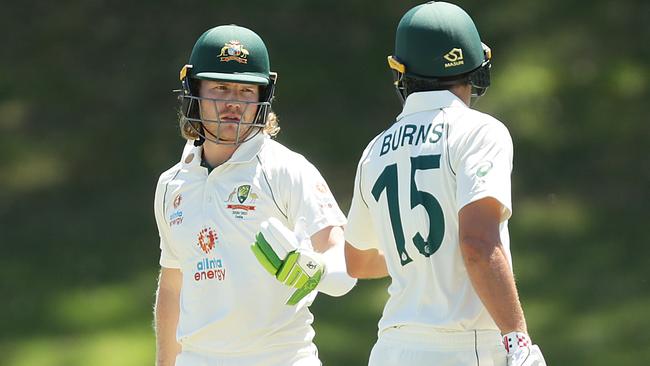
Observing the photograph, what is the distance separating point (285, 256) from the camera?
12.7 feet

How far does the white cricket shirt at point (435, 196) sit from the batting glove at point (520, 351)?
0.20 meters

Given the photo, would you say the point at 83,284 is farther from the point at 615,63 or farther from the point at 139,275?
the point at 615,63

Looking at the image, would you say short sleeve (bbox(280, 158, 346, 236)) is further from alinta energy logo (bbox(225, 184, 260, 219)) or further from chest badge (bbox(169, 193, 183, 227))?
chest badge (bbox(169, 193, 183, 227))

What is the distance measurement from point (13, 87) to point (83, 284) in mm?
2474

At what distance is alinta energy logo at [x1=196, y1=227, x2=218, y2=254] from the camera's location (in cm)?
429

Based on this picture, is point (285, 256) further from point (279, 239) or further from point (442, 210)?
point (442, 210)

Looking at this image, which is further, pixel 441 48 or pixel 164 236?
pixel 164 236

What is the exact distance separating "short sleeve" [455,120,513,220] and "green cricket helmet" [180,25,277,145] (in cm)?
110

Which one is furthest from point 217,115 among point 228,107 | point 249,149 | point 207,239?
point 207,239

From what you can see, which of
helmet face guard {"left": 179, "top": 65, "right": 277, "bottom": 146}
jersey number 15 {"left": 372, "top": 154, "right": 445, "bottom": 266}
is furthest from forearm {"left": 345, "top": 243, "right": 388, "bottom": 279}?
helmet face guard {"left": 179, "top": 65, "right": 277, "bottom": 146}

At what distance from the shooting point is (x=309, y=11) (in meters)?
10.6

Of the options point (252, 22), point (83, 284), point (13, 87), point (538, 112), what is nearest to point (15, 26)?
point (13, 87)

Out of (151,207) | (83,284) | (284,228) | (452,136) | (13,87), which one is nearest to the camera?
(452,136)

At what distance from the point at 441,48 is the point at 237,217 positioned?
3.31ft
